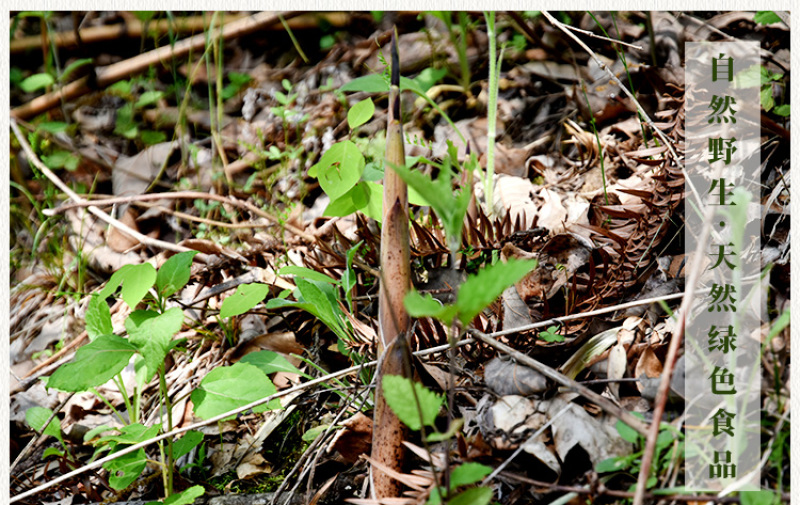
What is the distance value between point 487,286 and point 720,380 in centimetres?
52

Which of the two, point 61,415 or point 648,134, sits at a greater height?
point 648,134

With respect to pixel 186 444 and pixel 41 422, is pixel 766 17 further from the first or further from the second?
pixel 41 422

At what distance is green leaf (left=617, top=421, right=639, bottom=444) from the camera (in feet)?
2.72

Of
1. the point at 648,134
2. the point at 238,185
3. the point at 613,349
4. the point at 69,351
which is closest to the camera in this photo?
the point at 613,349

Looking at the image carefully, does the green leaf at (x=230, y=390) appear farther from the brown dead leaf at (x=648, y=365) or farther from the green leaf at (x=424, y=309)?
the brown dead leaf at (x=648, y=365)

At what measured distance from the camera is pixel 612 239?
4.80ft

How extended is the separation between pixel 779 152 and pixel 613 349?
775mm

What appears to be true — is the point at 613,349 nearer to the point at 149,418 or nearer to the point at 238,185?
the point at 149,418

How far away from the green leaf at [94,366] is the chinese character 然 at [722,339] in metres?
1.23

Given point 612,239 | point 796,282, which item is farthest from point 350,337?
point 796,282

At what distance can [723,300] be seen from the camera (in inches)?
42.9

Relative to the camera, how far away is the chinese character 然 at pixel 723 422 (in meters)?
0.88

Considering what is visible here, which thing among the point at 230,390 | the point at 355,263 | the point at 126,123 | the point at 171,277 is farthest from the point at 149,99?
the point at 230,390

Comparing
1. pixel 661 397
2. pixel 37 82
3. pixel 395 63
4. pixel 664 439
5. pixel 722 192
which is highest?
pixel 37 82
